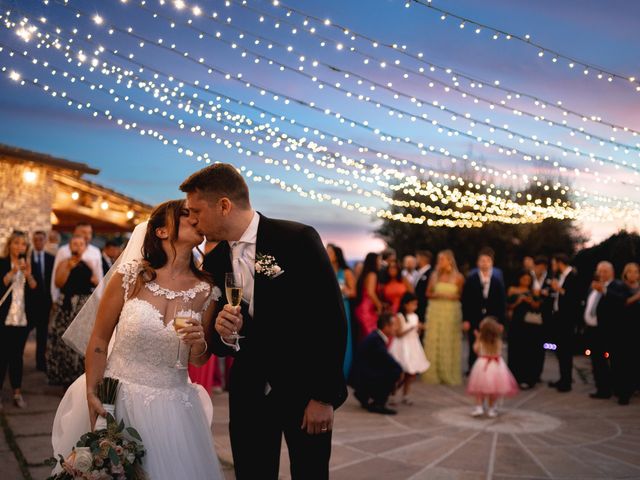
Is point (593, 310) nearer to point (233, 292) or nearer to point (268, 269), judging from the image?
point (268, 269)

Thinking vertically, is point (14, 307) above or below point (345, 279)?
below

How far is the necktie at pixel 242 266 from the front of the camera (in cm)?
268

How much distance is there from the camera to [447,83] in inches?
308

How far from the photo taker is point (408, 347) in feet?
25.6

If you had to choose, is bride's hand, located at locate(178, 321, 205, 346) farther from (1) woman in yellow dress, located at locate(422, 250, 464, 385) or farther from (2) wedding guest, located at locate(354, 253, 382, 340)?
(1) woman in yellow dress, located at locate(422, 250, 464, 385)

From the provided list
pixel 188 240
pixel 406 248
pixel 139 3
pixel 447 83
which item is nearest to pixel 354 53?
pixel 447 83

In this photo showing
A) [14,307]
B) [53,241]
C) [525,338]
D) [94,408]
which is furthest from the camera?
[53,241]

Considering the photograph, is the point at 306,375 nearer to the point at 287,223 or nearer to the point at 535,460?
the point at 287,223

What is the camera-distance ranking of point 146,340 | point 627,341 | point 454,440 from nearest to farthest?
point 146,340 → point 454,440 → point 627,341

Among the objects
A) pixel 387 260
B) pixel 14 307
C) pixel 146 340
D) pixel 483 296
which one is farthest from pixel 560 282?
pixel 146 340

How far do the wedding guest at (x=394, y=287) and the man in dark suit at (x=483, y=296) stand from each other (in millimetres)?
883

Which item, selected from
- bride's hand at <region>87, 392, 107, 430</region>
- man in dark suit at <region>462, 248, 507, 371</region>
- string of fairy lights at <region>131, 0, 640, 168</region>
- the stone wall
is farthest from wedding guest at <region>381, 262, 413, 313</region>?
bride's hand at <region>87, 392, 107, 430</region>

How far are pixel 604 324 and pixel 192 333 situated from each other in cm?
669

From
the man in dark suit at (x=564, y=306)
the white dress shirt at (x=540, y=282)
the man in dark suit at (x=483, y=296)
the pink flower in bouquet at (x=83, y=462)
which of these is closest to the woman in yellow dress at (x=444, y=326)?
the man in dark suit at (x=483, y=296)
